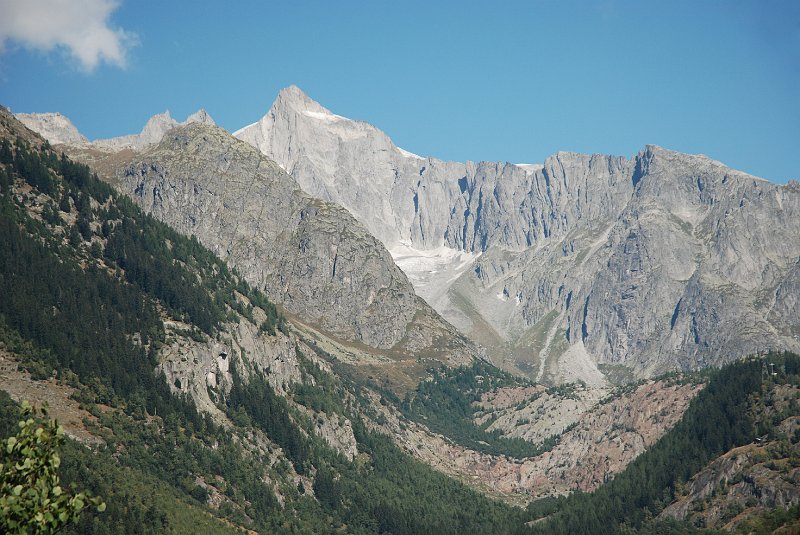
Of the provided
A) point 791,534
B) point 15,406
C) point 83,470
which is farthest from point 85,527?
point 791,534

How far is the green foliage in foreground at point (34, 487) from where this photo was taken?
41031mm

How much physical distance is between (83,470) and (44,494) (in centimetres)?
15814

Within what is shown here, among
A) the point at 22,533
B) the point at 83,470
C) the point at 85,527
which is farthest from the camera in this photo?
the point at 83,470

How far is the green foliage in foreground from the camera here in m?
41.0

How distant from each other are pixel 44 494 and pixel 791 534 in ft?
619

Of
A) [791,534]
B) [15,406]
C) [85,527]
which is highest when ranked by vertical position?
[791,534]

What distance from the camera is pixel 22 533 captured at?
41125 millimetres

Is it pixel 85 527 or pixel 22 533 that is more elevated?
pixel 22 533

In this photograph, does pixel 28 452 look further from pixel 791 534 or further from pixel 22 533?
pixel 791 534

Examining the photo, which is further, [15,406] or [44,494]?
[15,406]

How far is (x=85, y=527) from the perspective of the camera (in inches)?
6885

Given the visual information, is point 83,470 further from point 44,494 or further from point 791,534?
point 44,494

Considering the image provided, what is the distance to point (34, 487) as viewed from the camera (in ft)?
137

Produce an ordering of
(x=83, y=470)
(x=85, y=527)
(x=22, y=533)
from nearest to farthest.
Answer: (x=22, y=533) → (x=85, y=527) → (x=83, y=470)
